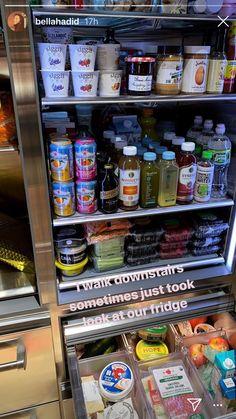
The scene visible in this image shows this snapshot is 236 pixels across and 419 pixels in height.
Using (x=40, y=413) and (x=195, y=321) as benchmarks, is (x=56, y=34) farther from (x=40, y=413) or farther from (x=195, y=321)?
(x=40, y=413)

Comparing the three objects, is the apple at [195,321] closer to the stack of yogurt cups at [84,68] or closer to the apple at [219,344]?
the apple at [219,344]

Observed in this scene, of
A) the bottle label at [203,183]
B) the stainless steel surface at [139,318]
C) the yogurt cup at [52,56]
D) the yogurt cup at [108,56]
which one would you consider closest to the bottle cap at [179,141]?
the bottle label at [203,183]

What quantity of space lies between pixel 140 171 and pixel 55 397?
3.07ft

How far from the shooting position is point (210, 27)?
117 centimetres

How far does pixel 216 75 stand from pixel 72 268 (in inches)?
32.2

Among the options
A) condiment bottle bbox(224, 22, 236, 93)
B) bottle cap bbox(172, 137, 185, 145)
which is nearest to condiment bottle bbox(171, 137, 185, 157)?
bottle cap bbox(172, 137, 185, 145)

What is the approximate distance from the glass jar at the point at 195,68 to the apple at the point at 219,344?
37.2 inches

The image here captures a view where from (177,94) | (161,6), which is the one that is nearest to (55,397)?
(177,94)

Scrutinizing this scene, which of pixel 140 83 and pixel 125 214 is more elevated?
pixel 140 83

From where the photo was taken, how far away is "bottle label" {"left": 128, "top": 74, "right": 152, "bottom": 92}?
0.99m

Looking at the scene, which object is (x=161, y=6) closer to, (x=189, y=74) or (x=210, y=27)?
(x=189, y=74)

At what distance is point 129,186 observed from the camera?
112cm

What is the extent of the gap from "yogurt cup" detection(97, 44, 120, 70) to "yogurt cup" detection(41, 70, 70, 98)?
0.38 feet

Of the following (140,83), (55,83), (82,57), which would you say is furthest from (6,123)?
(140,83)
